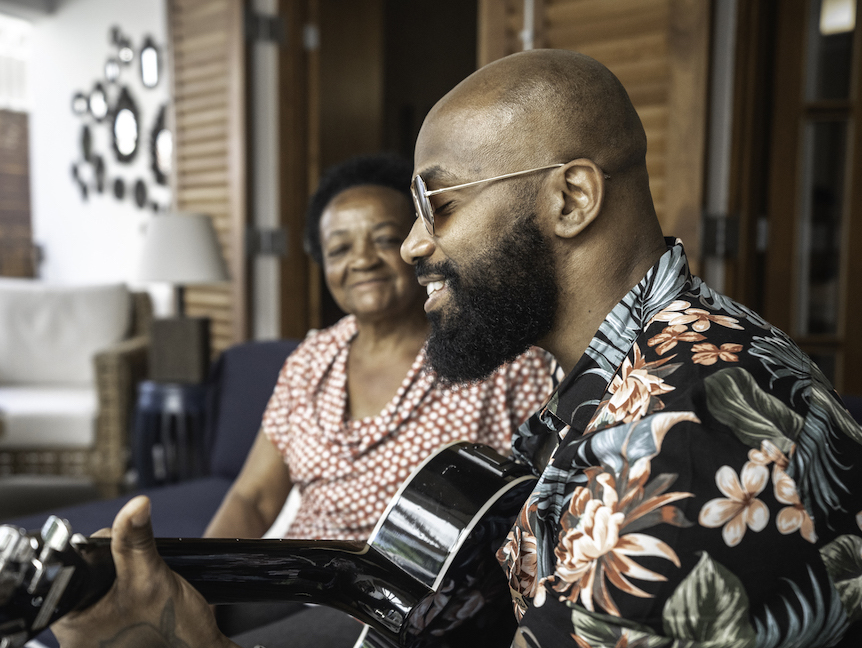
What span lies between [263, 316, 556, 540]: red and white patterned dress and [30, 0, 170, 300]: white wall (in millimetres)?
3505

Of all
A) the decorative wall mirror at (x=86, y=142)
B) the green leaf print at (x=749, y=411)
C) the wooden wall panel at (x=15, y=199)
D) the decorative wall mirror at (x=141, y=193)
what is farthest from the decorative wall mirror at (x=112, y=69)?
the green leaf print at (x=749, y=411)

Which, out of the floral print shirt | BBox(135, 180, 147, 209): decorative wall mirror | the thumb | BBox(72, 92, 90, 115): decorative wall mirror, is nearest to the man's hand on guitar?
the thumb

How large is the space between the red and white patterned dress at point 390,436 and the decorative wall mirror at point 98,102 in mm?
4210

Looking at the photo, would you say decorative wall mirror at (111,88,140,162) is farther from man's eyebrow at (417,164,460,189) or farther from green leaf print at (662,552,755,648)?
green leaf print at (662,552,755,648)

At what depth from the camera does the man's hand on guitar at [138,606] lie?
68 centimetres

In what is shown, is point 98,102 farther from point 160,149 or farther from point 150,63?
point 160,149

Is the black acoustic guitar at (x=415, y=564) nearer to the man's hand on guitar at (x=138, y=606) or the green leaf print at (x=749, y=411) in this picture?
the man's hand on guitar at (x=138, y=606)

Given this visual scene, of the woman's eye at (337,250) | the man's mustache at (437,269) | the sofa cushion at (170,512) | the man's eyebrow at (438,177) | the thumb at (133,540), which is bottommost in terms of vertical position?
the sofa cushion at (170,512)

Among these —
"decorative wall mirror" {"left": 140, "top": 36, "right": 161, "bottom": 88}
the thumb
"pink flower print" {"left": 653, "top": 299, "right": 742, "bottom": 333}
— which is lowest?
the thumb

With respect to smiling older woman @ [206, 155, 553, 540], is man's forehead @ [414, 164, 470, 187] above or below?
above

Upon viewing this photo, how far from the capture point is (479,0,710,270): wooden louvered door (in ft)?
5.85

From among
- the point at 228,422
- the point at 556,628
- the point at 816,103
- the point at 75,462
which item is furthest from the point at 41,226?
the point at 556,628

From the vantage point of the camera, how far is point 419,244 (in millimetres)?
919

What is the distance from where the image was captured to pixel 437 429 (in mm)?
1340
